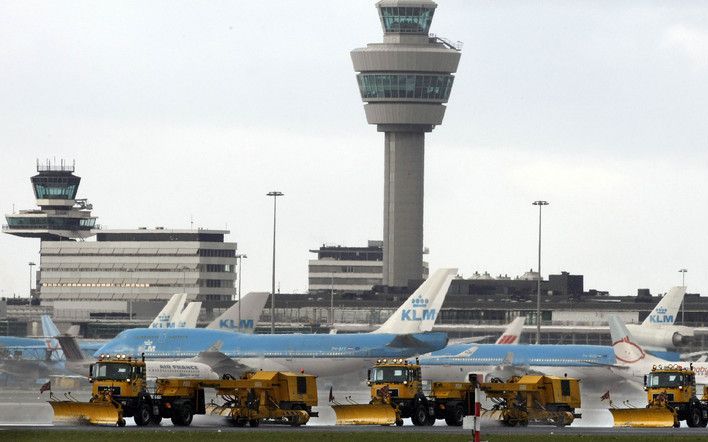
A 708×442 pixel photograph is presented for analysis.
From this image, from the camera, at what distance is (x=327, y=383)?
13250cm

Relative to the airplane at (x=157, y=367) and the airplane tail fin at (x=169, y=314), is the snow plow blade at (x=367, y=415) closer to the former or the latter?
the airplane at (x=157, y=367)

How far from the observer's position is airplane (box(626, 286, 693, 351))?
148m

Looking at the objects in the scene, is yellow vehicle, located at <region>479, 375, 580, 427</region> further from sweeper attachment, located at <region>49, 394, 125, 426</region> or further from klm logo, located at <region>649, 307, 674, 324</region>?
klm logo, located at <region>649, 307, 674, 324</region>

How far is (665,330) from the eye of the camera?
488 feet

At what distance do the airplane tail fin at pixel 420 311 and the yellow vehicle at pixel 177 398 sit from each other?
48767 millimetres

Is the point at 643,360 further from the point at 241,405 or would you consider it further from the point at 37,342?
the point at 37,342

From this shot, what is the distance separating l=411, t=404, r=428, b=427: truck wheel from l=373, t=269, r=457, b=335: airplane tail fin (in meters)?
47.6

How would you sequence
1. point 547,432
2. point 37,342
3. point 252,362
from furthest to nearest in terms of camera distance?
point 37,342
point 252,362
point 547,432

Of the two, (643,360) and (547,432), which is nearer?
(547,432)

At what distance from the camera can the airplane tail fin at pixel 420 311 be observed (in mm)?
126387

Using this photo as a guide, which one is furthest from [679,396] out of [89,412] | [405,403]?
[89,412]

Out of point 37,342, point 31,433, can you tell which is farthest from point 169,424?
point 37,342

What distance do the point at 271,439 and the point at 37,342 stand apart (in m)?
98.5

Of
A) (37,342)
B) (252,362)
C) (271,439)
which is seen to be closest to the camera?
(271,439)
